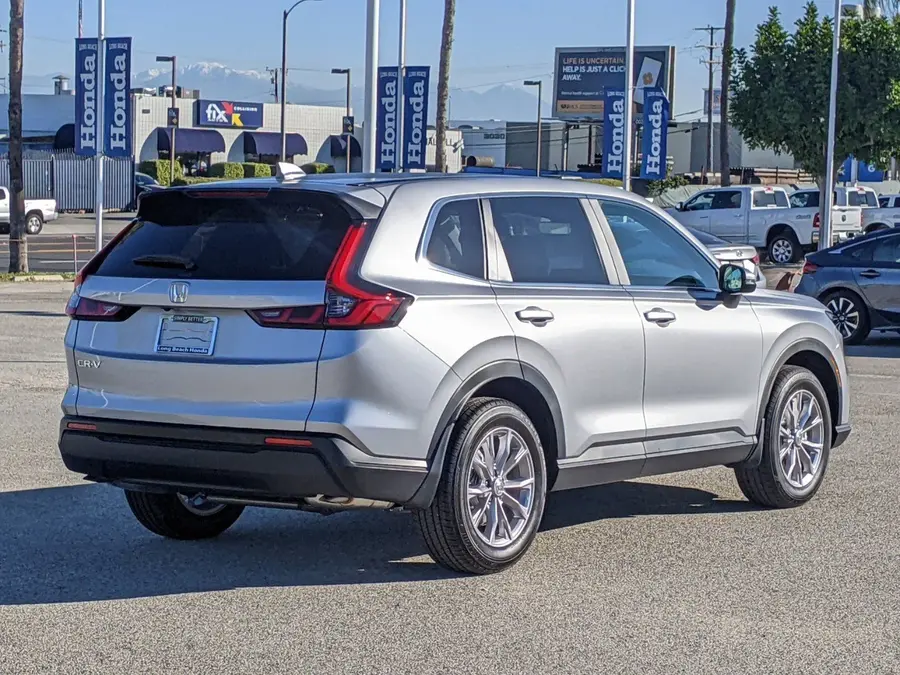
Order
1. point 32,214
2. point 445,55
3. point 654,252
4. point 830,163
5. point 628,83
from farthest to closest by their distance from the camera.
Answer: point 32,214
point 445,55
point 830,163
point 628,83
point 654,252

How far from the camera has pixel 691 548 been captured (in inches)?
286

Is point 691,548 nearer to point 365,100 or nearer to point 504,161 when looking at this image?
point 365,100

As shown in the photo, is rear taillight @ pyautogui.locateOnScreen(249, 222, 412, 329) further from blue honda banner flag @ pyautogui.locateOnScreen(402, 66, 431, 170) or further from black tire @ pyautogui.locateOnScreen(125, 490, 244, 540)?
blue honda banner flag @ pyautogui.locateOnScreen(402, 66, 431, 170)

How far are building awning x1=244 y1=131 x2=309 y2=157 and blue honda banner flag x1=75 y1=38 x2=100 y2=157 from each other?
5658 cm

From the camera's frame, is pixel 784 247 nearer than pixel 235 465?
No

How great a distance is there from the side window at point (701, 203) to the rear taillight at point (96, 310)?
33423 mm

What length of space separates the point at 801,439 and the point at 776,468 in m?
0.36

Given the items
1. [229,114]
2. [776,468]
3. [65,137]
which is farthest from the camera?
[229,114]

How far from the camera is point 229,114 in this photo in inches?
3393

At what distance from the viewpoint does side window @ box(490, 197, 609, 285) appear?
6.90 metres

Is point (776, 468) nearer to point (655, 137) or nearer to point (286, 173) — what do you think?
point (286, 173)

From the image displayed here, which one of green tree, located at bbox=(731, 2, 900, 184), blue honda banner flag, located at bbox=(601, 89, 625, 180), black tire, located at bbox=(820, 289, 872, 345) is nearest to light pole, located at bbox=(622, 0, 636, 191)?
blue honda banner flag, located at bbox=(601, 89, 625, 180)

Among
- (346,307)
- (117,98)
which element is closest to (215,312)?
(346,307)

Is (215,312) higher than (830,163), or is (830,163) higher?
(830,163)
